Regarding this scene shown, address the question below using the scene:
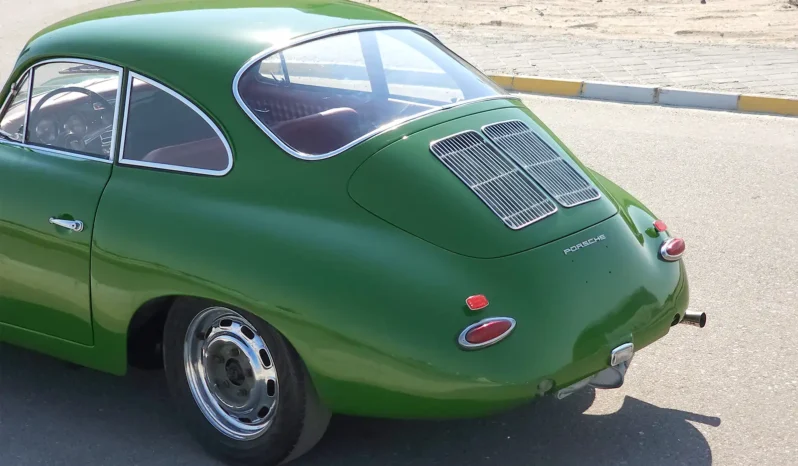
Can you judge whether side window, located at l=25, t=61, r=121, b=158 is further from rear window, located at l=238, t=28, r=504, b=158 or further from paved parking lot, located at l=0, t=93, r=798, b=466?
paved parking lot, located at l=0, t=93, r=798, b=466

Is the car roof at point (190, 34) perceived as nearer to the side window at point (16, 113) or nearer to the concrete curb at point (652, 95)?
the side window at point (16, 113)

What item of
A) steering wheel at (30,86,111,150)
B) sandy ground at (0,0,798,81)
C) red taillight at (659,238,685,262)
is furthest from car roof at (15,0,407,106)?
sandy ground at (0,0,798,81)

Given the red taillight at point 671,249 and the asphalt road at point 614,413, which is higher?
the red taillight at point 671,249

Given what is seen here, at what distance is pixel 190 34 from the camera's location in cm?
419

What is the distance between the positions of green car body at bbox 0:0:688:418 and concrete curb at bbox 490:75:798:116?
6.12 meters

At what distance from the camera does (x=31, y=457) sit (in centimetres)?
412

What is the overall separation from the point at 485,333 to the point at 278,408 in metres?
0.81

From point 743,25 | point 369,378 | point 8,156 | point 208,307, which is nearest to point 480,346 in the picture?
point 369,378

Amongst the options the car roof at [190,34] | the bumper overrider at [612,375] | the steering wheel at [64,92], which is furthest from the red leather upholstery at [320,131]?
the bumper overrider at [612,375]

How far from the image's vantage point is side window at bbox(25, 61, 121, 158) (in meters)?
4.39

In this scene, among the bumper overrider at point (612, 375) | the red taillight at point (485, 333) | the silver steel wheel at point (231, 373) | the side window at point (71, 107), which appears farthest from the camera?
the side window at point (71, 107)

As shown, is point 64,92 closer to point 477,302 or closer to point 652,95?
point 477,302

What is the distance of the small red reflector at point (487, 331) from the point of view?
3373 millimetres

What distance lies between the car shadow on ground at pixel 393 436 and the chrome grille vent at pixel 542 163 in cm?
89
